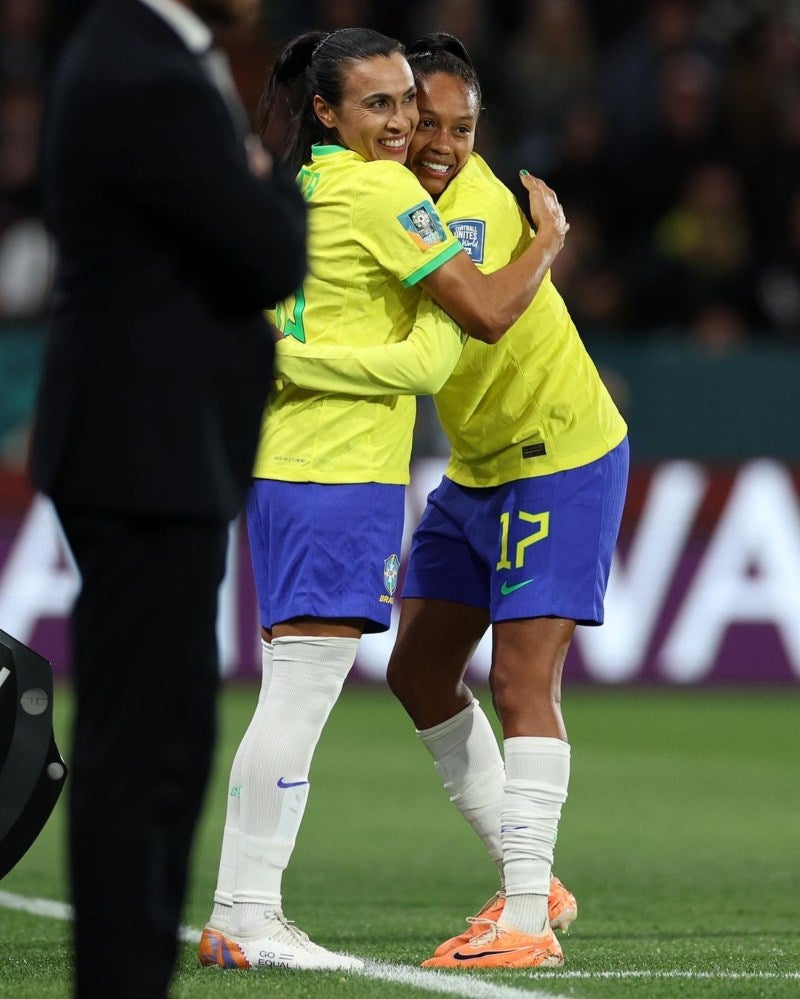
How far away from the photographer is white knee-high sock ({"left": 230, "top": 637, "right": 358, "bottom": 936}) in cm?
430

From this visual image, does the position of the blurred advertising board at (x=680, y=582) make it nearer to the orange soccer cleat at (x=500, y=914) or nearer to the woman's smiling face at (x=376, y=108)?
the orange soccer cleat at (x=500, y=914)

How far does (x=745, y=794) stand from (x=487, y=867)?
2.02 metres

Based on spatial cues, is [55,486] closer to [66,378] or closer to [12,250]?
[66,378]

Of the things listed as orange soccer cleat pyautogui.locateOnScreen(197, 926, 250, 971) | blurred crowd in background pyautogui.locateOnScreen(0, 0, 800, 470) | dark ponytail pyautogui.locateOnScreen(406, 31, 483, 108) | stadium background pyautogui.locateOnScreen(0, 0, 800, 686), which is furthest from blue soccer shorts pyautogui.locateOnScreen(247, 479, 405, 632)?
blurred crowd in background pyautogui.locateOnScreen(0, 0, 800, 470)

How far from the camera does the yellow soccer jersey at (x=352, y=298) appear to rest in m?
4.30

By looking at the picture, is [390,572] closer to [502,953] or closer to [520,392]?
[520,392]

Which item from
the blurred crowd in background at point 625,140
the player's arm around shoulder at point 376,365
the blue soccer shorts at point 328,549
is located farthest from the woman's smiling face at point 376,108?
the blurred crowd in background at point 625,140

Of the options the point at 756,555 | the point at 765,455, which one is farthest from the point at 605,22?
the point at 756,555

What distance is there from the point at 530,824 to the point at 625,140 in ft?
34.1

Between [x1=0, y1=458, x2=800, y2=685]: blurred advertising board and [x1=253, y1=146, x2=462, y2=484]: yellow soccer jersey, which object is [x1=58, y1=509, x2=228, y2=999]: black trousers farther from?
[x1=0, y1=458, x2=800, y2=685]: blurred advertising board

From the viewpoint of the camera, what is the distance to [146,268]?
291 cm

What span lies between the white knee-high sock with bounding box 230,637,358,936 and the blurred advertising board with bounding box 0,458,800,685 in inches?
260

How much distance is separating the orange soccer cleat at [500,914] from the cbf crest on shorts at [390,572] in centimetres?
79

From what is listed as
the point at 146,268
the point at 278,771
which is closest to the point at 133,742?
the point at 146,268
